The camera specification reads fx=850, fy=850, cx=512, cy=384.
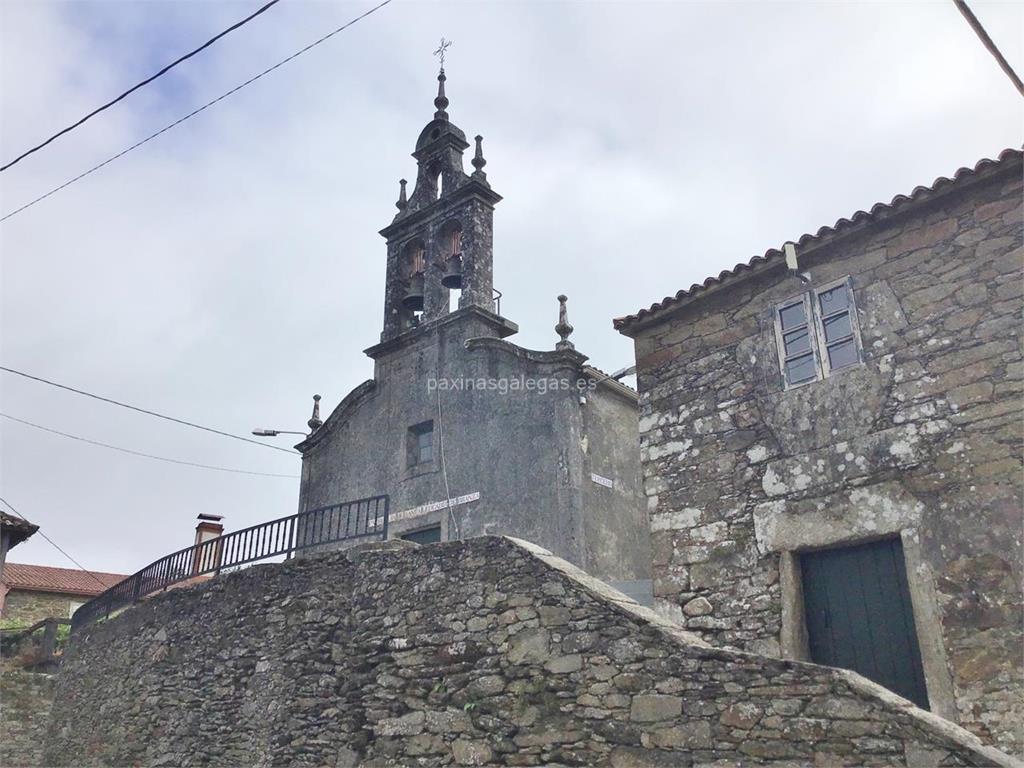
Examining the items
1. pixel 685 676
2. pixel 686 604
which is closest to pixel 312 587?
pixel 686 604

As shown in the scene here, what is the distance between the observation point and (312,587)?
851 centimetres

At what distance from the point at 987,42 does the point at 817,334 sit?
352 cm

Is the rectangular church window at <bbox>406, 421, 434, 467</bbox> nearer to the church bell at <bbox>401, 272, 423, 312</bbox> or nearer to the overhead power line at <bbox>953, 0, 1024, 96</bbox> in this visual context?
the church bell at <bbox>401, 272, 423, 312</bbox>

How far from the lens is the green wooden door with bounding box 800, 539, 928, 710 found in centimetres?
671

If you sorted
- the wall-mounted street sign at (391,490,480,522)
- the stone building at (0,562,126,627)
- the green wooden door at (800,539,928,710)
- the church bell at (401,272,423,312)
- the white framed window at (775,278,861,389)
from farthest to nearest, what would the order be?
the stone building at (0,562,126,627) < the church bell at (401,272,423,312) < the wall-mounted street sign at (391,490,480,522) < the white framed window at (775,278,861,389) < the green wooden door at (800,539,928,710)

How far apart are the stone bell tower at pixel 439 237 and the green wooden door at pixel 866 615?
799 cm

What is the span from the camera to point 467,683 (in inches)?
266

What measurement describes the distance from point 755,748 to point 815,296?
439 cm

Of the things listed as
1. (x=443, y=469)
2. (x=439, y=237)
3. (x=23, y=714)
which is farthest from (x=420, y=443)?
(x=23, y=714)

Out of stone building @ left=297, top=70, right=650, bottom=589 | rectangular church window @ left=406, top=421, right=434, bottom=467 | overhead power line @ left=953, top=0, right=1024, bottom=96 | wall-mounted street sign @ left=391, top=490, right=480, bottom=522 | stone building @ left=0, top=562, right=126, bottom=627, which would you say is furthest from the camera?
stone building @ left=0, top=562, right=126, bottom=627

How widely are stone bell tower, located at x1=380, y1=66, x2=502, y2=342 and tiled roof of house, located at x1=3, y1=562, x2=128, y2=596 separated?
537 inches

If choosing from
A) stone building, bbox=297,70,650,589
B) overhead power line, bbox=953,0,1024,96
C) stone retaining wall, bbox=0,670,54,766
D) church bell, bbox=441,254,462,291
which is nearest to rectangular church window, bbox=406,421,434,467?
stone building, bbox=297,70,650,589

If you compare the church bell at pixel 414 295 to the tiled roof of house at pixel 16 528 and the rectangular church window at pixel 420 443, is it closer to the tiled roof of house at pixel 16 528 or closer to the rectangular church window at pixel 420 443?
the rectangular church window at pixel 420 443

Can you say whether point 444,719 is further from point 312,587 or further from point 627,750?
point 312,587
